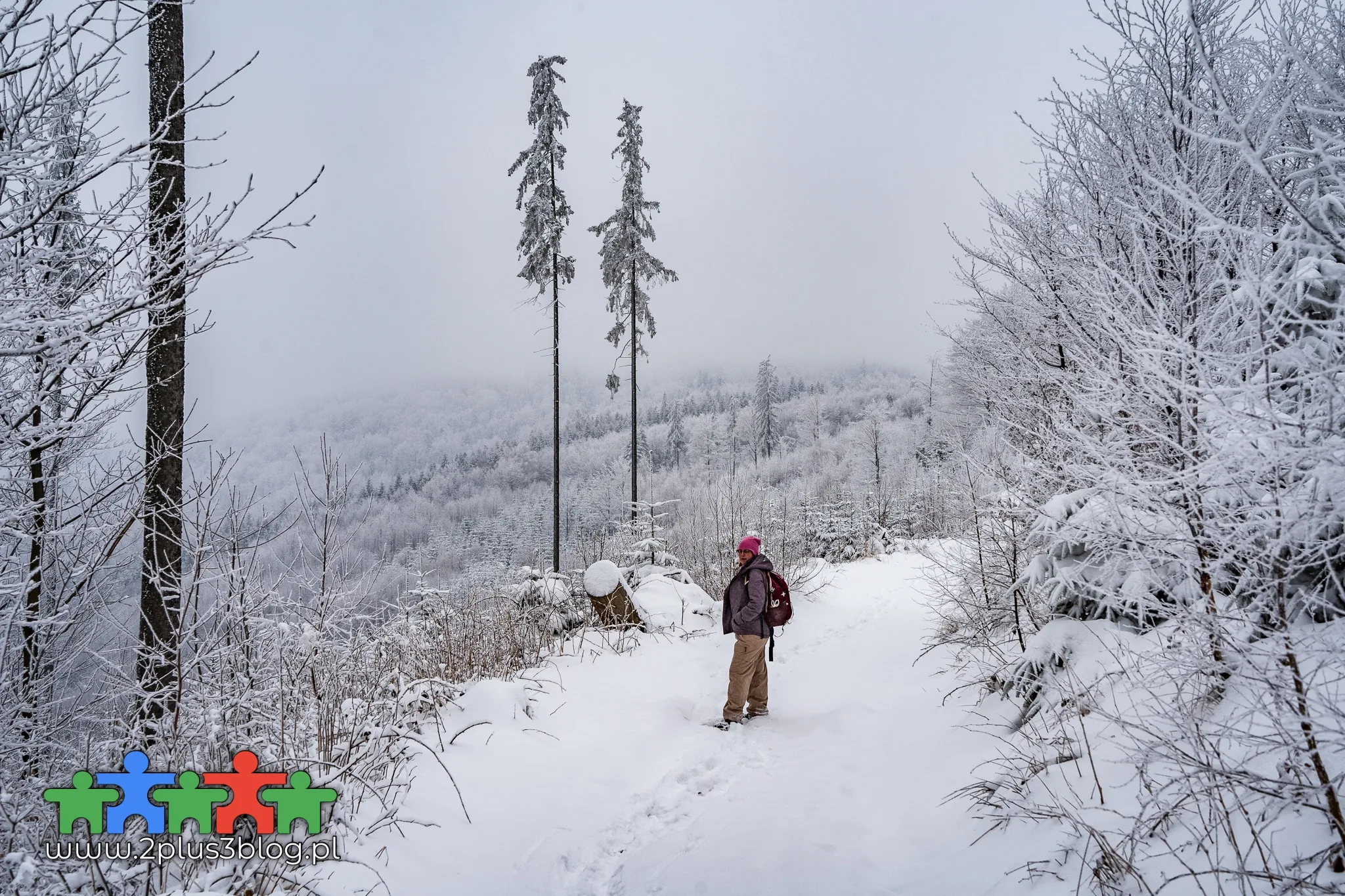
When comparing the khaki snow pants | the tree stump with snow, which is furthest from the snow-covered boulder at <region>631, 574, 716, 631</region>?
the khaki snow pants

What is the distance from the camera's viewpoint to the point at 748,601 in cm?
605

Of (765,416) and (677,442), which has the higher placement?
(765,416)

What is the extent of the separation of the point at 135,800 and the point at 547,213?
14671 mm

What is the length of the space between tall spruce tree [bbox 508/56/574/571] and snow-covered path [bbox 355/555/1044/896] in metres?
9.62

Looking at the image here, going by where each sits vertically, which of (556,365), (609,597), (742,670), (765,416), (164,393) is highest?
(765,416)

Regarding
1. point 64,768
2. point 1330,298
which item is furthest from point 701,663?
point 1330,298

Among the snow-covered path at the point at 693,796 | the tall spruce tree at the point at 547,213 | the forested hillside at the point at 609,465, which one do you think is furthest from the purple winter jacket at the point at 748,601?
the tall spruce tree at the point at 547,213

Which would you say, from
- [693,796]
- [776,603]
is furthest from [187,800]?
[776,603]

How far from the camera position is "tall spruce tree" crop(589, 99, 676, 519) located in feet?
53.1

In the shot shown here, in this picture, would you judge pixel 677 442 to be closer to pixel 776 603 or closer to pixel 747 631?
pixel 776 603

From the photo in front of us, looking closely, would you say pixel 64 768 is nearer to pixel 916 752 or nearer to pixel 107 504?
pixel 107 504

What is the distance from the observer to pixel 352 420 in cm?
13562

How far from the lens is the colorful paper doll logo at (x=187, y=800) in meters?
2.83

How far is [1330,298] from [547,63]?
1635cm
